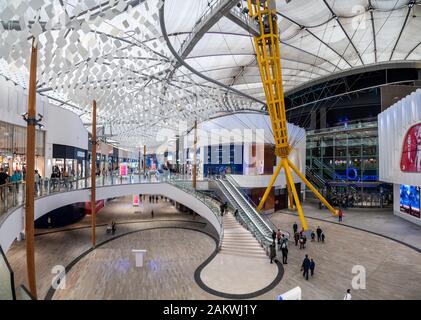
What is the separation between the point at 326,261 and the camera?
43.4 feet

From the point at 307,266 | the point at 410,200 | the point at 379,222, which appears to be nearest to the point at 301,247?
the point at 307,266

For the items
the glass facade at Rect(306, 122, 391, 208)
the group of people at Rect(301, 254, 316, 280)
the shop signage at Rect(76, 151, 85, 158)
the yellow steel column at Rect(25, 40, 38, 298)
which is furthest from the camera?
the glass facade at Rect(306, 122, 391, 208)

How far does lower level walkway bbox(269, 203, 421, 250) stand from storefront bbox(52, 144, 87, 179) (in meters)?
20.3

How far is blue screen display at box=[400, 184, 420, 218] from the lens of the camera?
20969 mm

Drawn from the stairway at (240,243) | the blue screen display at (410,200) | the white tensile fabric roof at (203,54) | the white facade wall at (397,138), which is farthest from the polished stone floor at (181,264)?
the white tensile fabric roof at (203,54)

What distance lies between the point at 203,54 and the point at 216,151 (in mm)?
14586

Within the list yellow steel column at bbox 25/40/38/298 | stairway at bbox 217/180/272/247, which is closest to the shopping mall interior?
yellow steel column at bbox 25/40/38/298

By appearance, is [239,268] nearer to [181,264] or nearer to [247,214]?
[181,264]

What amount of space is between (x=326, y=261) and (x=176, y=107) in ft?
65.0

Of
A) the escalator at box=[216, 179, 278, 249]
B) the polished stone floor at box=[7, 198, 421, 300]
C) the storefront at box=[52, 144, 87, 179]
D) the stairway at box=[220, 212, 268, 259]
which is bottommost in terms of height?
the polished stone floor at box=[7, 198, 421, 300]

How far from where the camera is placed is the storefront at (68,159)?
862 inches

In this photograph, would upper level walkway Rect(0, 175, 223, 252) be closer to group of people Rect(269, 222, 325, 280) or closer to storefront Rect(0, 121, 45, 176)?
group of people Rect(269, 222, 325, 280)
